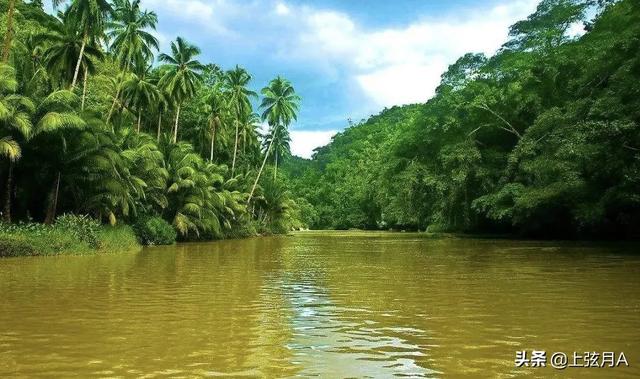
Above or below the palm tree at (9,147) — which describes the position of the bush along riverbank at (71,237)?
below

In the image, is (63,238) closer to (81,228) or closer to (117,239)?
(81,228)

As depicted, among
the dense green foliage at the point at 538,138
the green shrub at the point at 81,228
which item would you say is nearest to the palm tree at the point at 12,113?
the green shrub at the point at 81,228

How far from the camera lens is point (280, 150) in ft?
222

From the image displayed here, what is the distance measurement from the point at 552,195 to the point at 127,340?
88.8 ft

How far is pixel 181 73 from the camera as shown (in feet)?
134

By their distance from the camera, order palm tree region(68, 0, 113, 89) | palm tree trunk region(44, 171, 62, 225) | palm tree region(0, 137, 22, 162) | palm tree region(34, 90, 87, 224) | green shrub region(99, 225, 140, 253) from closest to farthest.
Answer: palm tree region(0, 137, 22, 162), palm tree region(34, 90, 87, 224), green shrub region(99, 225, 140, 253), palm tree trunk region(44, 171, 62, 225), palm tree region(68, 0, 113, 89)

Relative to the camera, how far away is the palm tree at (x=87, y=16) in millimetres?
28625

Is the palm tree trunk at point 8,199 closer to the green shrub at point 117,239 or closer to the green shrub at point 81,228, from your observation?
the green shrub at point 81,228

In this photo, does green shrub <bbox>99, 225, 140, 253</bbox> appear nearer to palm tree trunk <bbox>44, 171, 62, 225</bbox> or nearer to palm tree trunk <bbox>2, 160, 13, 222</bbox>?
palm tree trunk <bbox>44, 171, 62, 225</bbox>

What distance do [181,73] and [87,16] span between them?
12.1 metres

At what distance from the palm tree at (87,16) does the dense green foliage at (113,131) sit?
5 centimetres

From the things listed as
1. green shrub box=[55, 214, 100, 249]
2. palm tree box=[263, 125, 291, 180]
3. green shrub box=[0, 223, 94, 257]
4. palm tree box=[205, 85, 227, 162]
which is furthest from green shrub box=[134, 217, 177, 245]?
palm tree box=[263, 125, 291, 180]

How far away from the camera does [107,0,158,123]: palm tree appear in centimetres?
3803

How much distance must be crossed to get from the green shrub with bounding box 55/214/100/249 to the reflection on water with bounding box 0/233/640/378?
26.3 ft
